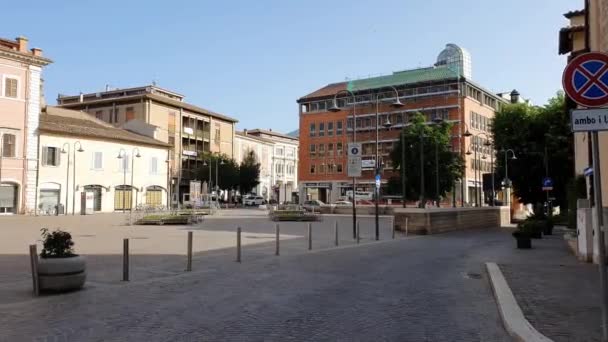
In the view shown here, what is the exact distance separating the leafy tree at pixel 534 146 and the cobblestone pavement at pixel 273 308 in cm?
3108

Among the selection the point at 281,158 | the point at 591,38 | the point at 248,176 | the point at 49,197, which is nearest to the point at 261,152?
the point at 281,158

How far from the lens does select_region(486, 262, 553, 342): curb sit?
5934 millimetres

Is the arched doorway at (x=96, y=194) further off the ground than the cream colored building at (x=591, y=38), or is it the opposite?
the cream colored building at (x=591, y=38)

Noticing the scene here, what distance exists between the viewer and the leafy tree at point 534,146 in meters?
39.8

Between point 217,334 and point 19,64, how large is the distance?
4784cm

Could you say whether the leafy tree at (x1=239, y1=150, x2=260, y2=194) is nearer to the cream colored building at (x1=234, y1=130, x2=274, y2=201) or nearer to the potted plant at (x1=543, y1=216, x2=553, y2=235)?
the cream colored building at (x1=234, y1=130, x2=274, y2=201)

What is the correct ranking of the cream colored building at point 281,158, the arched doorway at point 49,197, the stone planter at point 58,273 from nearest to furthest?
the stone planter at point 58,273, the arched doorway at point 49,197, the cream colored building at point 281,158

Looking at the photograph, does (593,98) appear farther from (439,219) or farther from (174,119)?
(174,119)

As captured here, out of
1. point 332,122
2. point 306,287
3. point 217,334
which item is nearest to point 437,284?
point 306,287

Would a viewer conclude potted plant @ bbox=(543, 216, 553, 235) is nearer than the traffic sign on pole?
No

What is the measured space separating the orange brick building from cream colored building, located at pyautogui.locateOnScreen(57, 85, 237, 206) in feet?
47.3

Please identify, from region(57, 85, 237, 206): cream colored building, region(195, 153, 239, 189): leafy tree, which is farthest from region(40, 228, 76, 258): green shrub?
region(195, 153, 239, 189): leafy tree

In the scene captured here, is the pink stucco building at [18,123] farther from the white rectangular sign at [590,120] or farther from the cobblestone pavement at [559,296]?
the white rectangular sign at [590,120]

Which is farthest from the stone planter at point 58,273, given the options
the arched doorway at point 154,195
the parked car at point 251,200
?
the parked car at point 251,200
